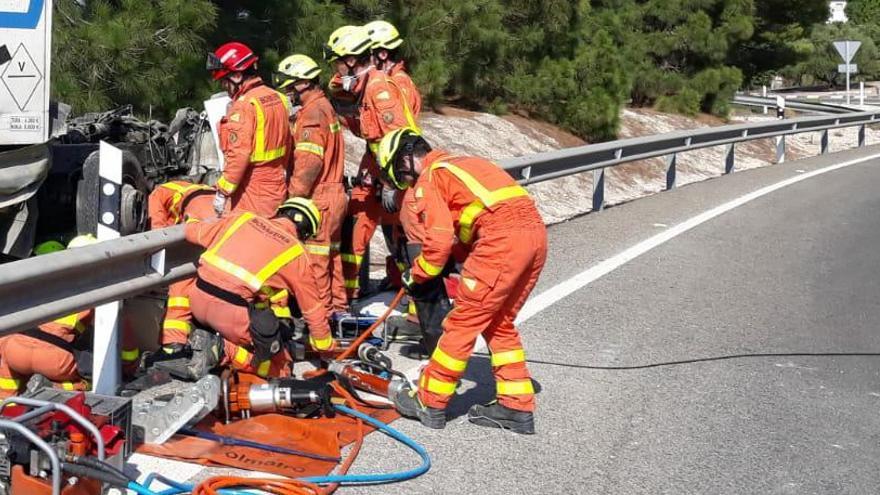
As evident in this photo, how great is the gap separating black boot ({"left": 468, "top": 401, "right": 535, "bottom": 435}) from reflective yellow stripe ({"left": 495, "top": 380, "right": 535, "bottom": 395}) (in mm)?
76

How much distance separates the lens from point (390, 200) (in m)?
8.26

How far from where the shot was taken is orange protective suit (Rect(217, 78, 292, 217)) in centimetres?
801

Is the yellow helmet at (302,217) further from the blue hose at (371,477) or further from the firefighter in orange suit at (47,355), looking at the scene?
the blue hose at (371,477)

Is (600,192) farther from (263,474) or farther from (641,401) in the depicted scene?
(263,474)

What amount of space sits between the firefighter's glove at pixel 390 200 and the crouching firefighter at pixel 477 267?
2.13m

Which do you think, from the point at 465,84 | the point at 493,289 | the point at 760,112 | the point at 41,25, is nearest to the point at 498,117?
the point at 465,84

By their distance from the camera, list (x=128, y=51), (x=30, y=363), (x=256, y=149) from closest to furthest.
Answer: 1. (x=30, y=363)
2. (x=256, y=149)
3. (x=128, y=51)

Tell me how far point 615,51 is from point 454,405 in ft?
52.6

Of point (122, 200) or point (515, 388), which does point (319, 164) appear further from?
point (515, 388)

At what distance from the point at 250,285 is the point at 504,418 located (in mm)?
1577

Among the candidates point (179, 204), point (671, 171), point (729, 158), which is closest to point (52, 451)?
point (179, 204)

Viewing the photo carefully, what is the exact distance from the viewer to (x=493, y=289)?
19.2 ft

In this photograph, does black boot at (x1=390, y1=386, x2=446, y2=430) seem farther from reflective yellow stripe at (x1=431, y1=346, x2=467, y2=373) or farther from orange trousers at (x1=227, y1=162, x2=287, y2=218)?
orange trousers at (x1=227, y1=162, x2=287, y2=218)

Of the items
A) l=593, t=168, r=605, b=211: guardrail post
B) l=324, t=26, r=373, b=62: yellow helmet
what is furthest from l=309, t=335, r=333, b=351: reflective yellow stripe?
l=593, t=168, r=605, b=211: guardrail post
